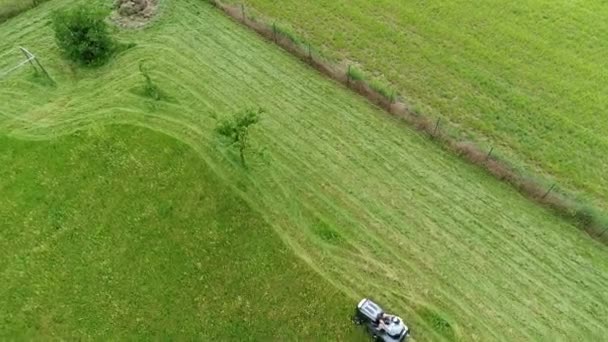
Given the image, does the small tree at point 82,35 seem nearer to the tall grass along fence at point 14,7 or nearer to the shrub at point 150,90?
the shrub at point 150,90

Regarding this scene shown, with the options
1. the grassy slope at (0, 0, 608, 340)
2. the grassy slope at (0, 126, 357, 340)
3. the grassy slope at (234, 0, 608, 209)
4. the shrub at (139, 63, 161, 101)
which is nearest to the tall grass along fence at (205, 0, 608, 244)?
the grassy slope at (0, 0, 608, 340)

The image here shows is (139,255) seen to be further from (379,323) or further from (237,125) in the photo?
(379,323)

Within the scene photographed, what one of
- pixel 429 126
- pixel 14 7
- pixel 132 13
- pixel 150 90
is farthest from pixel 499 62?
pixel 14 7

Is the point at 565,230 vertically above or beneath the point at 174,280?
above

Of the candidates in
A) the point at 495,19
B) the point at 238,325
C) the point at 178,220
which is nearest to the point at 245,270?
the point at 238,325

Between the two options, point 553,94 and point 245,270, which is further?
point 553,94

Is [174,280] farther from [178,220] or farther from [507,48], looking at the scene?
[507,48]
